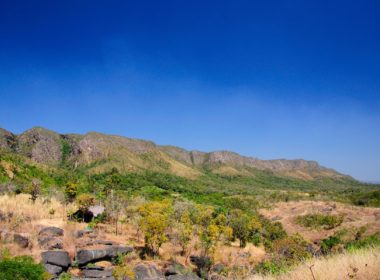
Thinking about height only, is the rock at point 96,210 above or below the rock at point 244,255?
above

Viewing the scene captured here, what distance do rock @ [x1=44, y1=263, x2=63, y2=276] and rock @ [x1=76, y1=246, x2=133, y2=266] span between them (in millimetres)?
1433

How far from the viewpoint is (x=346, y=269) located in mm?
4863

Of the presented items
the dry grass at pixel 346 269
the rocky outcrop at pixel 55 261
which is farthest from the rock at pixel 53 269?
the dry grass at pixel 346 269

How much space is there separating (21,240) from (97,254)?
427cm

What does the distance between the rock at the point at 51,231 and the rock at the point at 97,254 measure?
8.57ft

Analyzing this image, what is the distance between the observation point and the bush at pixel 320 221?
157ft

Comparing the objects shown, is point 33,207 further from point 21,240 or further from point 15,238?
point 21,240

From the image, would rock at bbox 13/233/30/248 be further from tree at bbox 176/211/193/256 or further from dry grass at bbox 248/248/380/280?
dry grass at bbox 248/248/380/280

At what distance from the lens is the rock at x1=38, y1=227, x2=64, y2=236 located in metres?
19.2

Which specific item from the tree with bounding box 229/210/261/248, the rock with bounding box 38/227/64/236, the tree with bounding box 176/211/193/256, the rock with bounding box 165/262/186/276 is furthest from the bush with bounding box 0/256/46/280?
the tree with bounding box 229/210/261/248

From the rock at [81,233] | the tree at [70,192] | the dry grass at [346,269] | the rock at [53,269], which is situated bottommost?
the rock at [53,269]

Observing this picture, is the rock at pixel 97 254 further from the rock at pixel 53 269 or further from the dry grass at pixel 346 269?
the dry grass at pixel 346 269

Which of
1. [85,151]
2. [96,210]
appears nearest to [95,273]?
[96,210]

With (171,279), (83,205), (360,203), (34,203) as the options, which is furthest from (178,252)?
(360,203)
